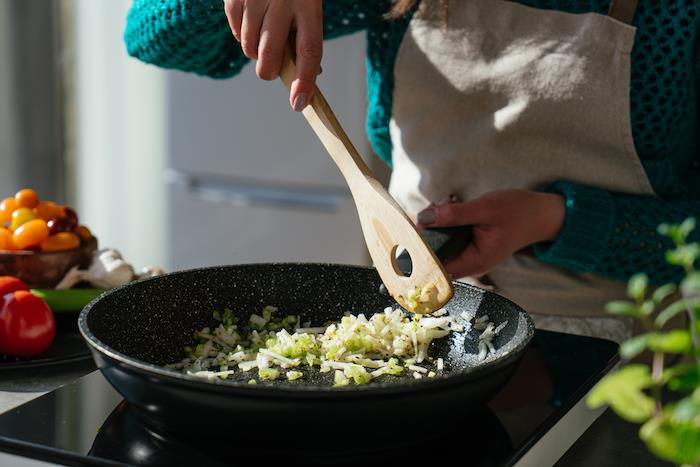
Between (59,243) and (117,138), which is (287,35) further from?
(117,138)

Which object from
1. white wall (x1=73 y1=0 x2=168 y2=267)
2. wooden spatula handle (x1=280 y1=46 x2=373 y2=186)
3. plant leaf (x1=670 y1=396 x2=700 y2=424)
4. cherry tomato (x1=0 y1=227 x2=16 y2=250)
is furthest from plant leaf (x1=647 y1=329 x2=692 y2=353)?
white wall (x1=73 y1=0 x2=168 y2=267)

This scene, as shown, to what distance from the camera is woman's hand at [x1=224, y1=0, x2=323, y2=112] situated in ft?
3.03

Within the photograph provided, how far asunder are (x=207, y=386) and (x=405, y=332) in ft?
1.02

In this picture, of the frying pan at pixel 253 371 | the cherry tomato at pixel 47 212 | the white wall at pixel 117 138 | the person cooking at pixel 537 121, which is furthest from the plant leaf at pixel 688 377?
the white wall at pixel 117 138

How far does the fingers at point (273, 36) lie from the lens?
36.8 inches

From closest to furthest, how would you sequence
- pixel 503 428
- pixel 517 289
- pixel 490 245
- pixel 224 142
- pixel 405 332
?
1. pixel 503 428
2. pixel 405 332
3. pixel 490 245
4. pixel 517 289
5. pixel 224 142

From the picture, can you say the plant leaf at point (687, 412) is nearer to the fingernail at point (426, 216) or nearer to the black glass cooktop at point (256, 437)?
the black glass cooktop at point (256, 437)

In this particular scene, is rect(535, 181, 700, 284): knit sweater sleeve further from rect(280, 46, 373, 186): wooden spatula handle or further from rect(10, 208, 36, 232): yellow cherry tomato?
rect(10, 208, 36, 232): yellow cherry tomato

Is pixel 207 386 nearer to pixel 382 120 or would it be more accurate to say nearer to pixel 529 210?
pixel 529 210

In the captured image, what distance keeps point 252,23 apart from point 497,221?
37cm

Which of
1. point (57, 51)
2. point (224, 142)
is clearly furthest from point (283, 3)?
point (57, 51)

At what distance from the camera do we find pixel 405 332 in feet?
2.82

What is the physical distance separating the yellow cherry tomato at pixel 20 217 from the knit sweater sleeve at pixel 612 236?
0.64 metres

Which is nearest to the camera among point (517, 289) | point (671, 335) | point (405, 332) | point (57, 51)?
point (671, 335)
